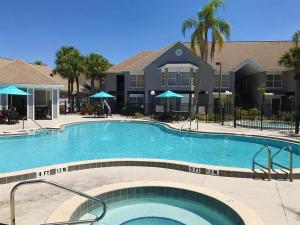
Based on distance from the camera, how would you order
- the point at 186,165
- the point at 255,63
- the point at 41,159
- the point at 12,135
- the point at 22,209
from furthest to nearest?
the point at 255,63, the point at 12,135, the point at 41,159, the point at 186,165, the point at 22,209

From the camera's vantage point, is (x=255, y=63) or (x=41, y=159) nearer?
(x=41, y=159)

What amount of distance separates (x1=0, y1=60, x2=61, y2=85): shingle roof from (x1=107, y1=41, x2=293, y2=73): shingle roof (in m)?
11.7

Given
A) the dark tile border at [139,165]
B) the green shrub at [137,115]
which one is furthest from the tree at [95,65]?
the dark tile border at [139,165]

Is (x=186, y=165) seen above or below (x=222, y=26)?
below

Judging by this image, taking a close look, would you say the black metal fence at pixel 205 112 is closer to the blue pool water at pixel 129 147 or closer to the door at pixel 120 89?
the door at pixel 120 89

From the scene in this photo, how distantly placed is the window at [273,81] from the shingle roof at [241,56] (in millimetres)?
1162

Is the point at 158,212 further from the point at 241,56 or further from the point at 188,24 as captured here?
the point at 241,56

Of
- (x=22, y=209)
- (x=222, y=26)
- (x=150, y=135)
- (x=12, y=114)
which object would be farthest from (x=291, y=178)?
(x=222, y=26)

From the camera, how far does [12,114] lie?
75.4 feet

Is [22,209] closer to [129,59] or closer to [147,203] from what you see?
[147,203]

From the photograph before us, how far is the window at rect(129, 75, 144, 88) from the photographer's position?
37281 mm

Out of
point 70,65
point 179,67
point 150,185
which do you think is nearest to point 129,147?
point 150,185

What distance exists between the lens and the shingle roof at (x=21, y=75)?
26.5 m

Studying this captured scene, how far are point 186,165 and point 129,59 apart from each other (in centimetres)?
3433
